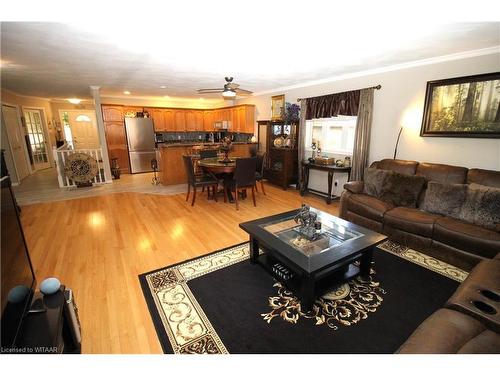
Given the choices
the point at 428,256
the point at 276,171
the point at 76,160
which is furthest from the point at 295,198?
the point at 76,160

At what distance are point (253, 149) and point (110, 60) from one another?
142 inches

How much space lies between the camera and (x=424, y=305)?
1884mm

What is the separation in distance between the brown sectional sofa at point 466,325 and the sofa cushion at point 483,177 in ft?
5.01

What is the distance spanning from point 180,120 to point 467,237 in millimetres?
7768

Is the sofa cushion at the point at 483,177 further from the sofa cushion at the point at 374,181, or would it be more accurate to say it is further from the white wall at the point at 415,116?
the sofa cushion at the point at 374,181

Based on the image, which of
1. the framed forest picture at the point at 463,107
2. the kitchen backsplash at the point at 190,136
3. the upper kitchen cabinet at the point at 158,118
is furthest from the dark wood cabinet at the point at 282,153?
the upper kitchen cabinet at the point at 158,118

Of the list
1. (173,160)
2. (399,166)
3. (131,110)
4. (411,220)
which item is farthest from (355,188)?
(131,110)

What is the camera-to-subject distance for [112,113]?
6906 mm

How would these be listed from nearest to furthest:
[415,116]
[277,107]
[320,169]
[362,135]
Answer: [415,116]
[362,135]
[320,169]
[277,107]

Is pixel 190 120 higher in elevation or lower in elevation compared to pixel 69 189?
higher

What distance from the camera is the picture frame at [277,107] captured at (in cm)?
556

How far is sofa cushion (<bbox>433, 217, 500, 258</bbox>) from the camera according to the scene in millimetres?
2104

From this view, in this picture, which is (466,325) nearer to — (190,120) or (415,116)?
(415,116)

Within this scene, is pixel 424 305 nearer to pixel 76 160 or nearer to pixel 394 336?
pixel 394 336
